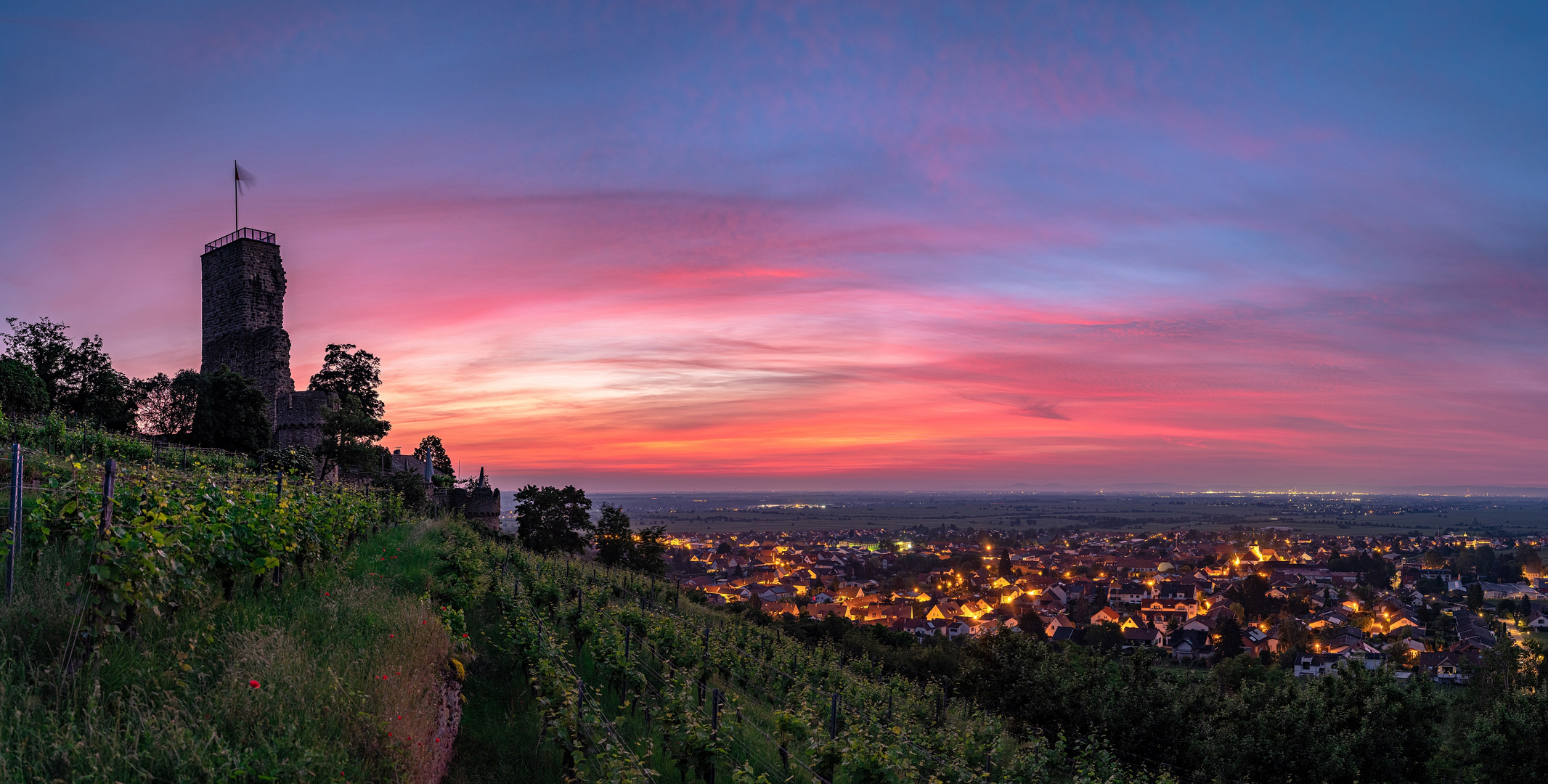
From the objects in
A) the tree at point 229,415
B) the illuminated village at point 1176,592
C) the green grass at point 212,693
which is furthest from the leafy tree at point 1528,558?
the green grass at point 212,693

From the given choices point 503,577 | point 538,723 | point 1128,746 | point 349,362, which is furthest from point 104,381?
point 1128,746

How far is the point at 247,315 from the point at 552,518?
18.2 m

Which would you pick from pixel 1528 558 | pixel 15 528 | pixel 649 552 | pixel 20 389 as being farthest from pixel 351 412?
pixel 1528 558

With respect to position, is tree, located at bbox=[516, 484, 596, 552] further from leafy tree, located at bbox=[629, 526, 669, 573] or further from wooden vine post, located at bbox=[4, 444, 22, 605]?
wooden vine post, located at bbox=[4, 444, 22, 605]

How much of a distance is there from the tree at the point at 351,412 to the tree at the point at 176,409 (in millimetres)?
4964

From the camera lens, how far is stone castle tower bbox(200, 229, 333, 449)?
36.5 meters

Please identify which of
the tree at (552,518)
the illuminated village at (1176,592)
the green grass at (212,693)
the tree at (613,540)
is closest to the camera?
the green grass at (212,693)

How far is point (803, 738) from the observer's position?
10367 mm

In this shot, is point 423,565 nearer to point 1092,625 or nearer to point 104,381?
point 104,381

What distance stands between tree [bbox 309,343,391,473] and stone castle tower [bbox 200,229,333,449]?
1393 millimetres

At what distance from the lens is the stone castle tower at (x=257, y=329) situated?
120 feet

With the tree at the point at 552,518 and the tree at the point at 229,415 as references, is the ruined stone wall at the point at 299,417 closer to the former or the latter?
the tree at the point at 229,415

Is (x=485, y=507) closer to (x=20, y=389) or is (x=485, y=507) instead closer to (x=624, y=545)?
(x=624, y=545)

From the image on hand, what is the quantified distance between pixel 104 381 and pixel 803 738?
1545 inches
